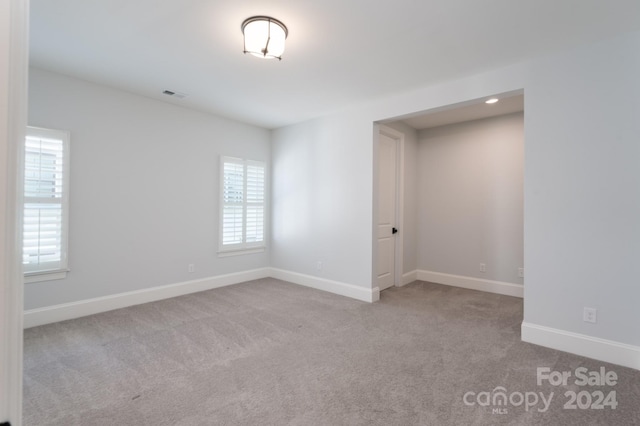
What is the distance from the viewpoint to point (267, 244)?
17.9 feet

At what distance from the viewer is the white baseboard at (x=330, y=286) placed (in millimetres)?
4105

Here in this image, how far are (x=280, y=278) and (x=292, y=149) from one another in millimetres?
2194

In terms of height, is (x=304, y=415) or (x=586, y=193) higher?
(x=586, y=193)

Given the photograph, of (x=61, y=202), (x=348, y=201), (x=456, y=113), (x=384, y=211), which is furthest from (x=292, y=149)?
(x=61, y=202)

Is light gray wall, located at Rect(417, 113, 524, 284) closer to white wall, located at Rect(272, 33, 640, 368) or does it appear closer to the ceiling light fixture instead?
white wall, located at Rect(272, 33, 640, 368)

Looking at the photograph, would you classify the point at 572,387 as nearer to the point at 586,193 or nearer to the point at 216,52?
the point at 586,193

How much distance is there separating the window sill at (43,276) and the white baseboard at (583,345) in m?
4.71

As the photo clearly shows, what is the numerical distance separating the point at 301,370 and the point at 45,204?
3.09m

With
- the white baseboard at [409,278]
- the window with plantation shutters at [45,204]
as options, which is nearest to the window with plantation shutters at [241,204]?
the window with plantation shutters at [45,204]

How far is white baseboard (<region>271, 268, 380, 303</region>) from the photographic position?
13.5ft

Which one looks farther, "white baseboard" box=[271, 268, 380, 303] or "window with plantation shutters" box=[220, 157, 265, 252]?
"window with plantation shutters" box=[220, 157, 265, 252]

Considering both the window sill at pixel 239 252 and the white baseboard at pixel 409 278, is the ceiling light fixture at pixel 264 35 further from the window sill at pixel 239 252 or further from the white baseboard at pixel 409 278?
the white baseboard at pixel 409 278

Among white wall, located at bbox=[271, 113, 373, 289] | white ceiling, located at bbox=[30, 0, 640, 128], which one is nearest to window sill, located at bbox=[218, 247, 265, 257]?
white wall, located at bbox=[271, 113, 373, 289]

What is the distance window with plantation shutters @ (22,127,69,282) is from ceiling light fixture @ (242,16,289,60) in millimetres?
2418
